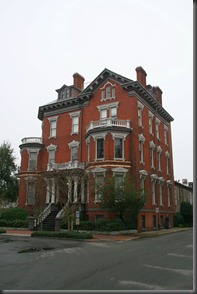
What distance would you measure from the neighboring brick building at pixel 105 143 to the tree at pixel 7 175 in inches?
267

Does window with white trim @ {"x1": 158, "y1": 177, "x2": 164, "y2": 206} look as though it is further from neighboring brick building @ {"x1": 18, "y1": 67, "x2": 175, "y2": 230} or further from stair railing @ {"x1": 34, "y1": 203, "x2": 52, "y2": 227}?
stair railing @ {"x1": 34, "y1": 203, "x2": 52, "y2": 227}

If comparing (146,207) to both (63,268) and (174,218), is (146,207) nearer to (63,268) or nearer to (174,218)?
(174,218)

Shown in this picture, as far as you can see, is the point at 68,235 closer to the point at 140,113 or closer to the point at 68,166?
the point at 68,166

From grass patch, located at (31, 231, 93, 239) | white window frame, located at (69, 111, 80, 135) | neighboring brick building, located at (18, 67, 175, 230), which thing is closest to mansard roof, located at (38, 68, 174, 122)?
neighboring brick building, located at (18, 67, 175, 230)

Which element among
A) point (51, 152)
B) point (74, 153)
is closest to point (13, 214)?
point (51, 152)

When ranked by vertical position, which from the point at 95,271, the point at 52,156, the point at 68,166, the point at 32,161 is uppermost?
the point at 52,156

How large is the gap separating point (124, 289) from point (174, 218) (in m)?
32.6

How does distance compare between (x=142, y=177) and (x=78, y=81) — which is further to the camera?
(x=78, y=81)

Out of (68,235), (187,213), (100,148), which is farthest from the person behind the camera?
(187,213)

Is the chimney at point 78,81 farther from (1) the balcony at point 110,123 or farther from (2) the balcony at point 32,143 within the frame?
(1) the balcony at point 110,123

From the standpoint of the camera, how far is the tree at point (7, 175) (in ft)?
137

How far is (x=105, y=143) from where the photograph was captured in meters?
29.8

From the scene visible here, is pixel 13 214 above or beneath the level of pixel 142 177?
beneath

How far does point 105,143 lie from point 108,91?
6980mm
